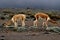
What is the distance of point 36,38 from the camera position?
17.8m

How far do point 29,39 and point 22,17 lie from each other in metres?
7.40

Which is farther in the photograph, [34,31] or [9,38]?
[34,31]

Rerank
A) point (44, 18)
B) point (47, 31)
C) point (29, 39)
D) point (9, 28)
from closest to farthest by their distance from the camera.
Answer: point (29, 39) → point (47, 31) → point (9, 28) → point (44, 18)

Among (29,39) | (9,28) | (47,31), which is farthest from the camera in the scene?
(9,28)

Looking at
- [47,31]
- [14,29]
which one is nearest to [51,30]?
[47,31]

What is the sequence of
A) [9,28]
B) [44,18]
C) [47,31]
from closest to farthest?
1. [47,31]
2. [9,28]
3. [44,18]

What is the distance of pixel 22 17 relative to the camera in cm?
2442

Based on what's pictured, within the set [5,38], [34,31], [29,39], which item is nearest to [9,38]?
[5,38]

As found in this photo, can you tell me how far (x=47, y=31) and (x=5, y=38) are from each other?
4853 millimetres

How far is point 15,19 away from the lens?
24.5 metres

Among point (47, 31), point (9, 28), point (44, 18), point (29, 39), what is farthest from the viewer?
point (44, 18)

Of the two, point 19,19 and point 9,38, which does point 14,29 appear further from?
point 9,38

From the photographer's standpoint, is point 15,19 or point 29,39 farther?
point 15,19

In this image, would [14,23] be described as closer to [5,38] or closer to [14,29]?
[14,29]
